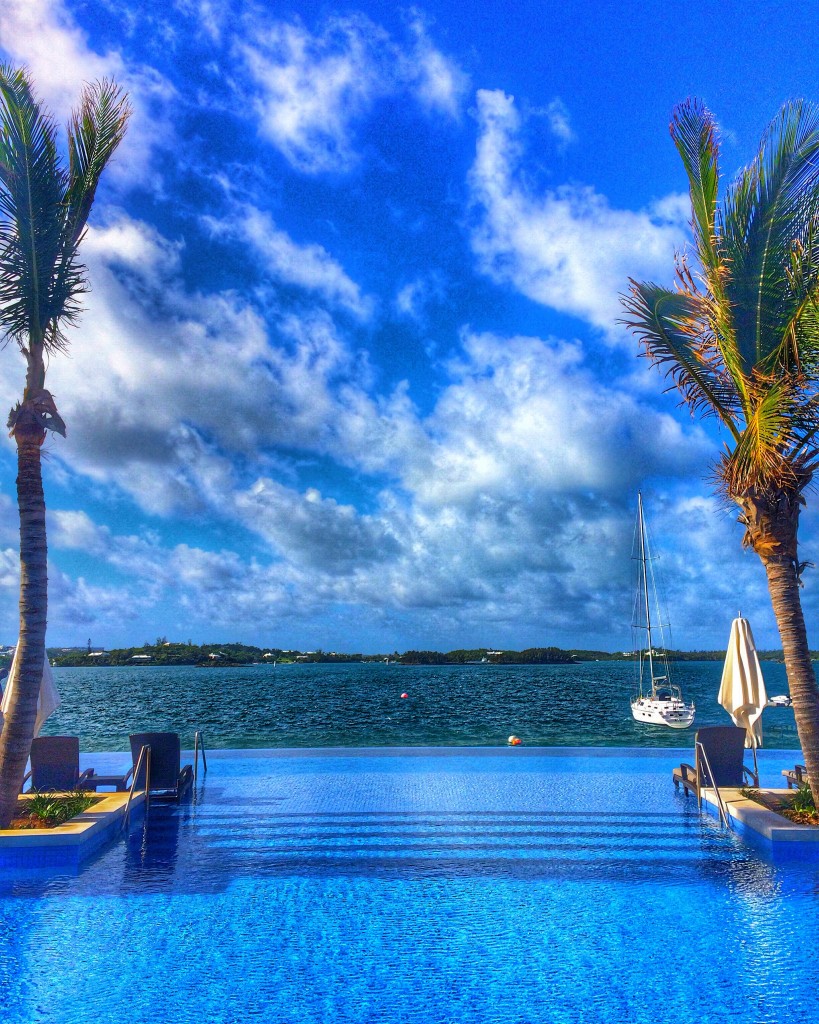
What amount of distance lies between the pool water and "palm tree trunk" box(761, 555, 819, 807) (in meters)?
1.11

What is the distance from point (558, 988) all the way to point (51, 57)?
9439mm

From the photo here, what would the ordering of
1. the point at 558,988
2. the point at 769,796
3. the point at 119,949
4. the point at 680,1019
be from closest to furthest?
the point at 680,1019 → the point at 558,988 → the point at 119,949 → the point at 769,796

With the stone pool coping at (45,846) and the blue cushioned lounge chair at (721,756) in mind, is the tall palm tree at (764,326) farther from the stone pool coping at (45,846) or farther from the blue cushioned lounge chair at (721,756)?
the stone pool coping at (45,846)

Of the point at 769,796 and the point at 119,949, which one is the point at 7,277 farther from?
the point at 769,796

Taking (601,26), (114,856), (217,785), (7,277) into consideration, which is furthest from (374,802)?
(601,26)

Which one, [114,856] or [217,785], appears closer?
[114,856]

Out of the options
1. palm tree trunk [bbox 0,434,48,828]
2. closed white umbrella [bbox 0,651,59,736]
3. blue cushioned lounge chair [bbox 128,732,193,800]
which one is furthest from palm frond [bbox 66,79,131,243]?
blue cushioned lounge chair [bbox 128,732,193,800]

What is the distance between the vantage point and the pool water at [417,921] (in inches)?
176

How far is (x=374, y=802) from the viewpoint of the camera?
989cm

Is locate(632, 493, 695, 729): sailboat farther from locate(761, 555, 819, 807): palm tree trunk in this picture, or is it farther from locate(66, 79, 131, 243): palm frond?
locate(66, 79, 131, 243): palm frond

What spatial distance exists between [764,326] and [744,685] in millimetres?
4212

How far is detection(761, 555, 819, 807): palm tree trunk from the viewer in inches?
289

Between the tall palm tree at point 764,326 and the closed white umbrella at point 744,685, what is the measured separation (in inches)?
68.4

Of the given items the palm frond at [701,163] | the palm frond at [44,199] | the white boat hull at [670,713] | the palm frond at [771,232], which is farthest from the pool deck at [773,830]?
the white boat hull at [670,713]
